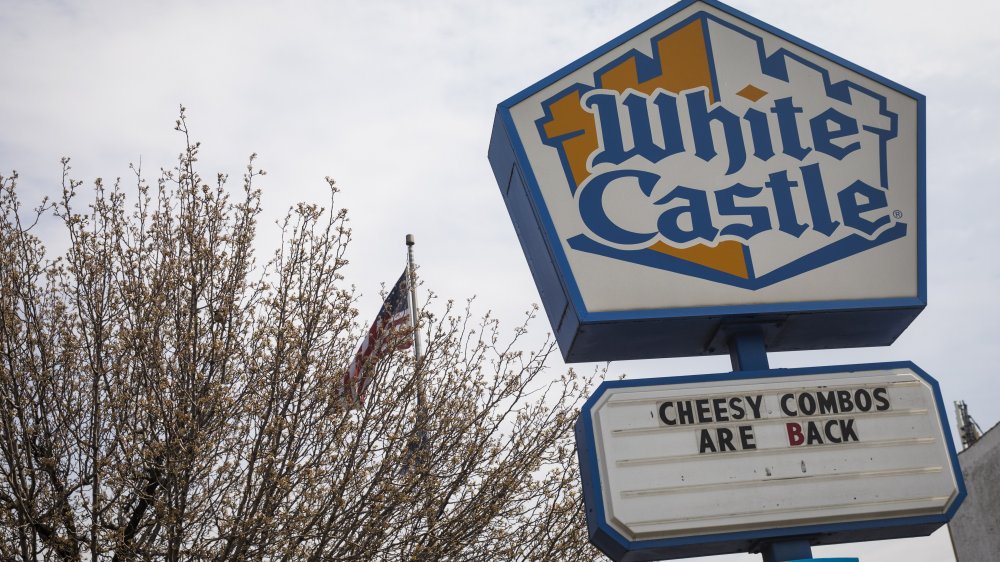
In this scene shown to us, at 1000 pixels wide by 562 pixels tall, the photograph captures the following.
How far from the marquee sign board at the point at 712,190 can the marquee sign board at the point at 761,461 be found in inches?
20.6

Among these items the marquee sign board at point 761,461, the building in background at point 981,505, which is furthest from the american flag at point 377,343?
the building in background at point 981,505

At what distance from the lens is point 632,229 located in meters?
6.57

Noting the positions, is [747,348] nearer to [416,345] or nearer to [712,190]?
[712,190]

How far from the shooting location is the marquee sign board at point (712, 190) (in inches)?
255

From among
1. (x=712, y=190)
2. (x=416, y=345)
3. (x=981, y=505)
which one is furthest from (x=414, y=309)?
(x=981, y=505)

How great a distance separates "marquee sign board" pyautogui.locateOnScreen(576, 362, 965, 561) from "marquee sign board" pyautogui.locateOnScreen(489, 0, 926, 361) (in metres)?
0.52

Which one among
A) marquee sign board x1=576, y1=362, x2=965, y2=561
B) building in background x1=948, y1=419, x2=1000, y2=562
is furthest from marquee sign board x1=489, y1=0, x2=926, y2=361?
building in background x1=948, y1=419, x2=1000, y2=562

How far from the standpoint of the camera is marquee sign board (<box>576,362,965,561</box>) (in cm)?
589

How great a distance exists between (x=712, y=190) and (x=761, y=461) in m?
1.95

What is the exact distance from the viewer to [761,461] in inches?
239

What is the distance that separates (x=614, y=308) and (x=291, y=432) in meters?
4.30

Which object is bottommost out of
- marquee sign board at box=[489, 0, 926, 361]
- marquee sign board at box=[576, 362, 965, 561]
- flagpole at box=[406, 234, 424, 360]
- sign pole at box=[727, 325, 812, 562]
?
marquee sign board at box=[576, 362, 965, 561]

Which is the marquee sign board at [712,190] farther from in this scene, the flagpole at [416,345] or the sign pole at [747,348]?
the flagpole at [416,345]

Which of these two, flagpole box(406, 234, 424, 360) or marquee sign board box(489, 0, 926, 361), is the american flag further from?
marquee sign board box(489, 0, 926, 361)
